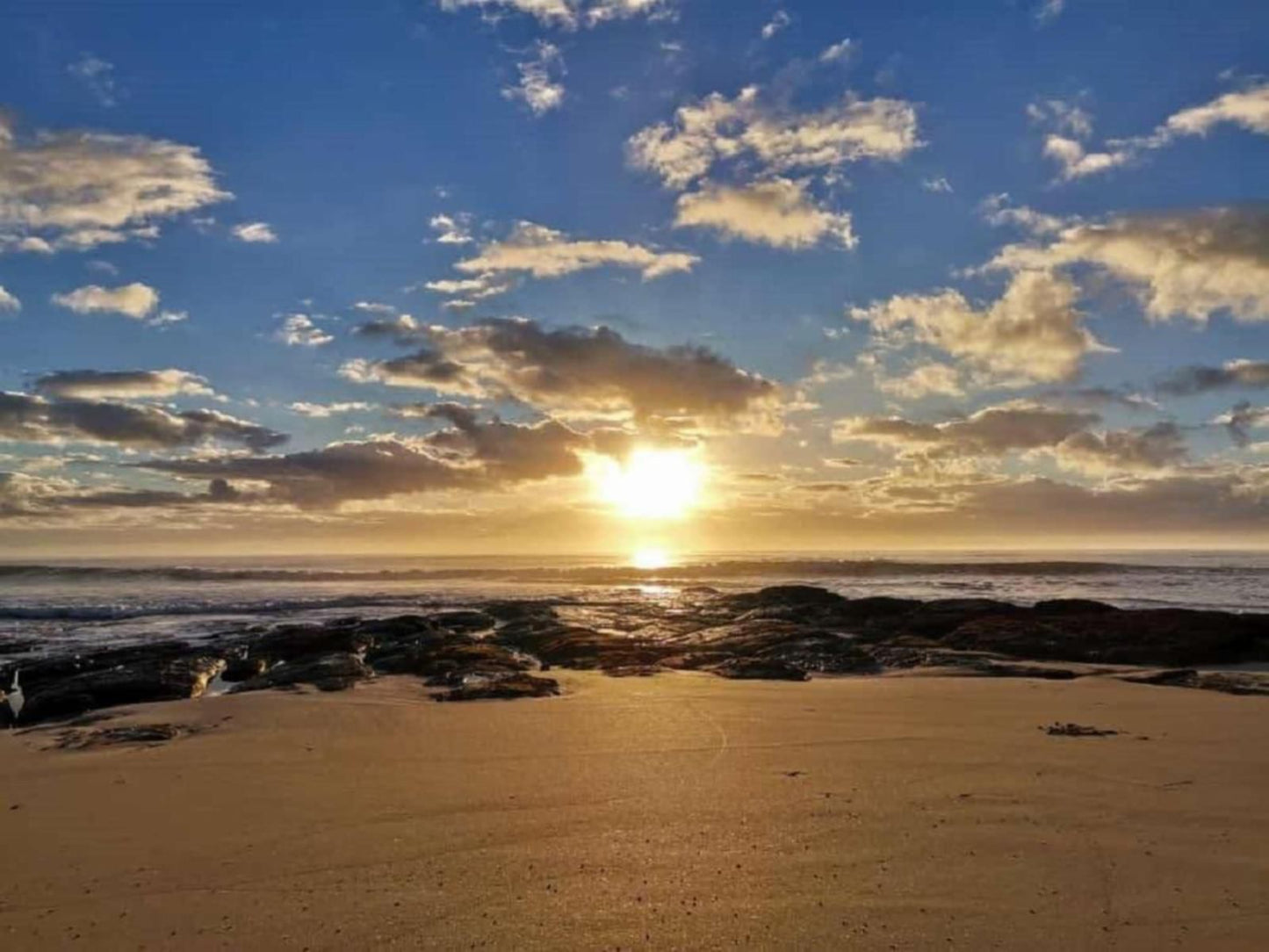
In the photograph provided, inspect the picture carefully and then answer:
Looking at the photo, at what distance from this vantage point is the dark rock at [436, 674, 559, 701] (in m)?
13.8

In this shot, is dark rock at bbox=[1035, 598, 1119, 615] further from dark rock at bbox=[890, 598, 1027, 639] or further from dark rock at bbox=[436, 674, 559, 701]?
dark rock at bbox=[436, 674, 559, 701]

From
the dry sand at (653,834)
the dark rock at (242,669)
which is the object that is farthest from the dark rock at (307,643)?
the dry sand at (653,834)

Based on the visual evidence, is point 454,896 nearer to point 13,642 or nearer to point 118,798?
point 118,798

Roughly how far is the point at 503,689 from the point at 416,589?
41171 mm

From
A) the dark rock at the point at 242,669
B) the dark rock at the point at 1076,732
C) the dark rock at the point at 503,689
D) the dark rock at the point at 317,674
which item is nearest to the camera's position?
the dark rock at the point at 1076,732

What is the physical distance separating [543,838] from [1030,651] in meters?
14.6

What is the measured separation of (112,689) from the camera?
14.4 metres

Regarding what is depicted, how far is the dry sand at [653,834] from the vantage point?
5.25m

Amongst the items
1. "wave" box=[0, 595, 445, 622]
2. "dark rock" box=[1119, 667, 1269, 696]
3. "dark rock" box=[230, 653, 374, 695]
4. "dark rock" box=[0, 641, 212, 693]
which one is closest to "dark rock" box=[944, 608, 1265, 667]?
"dark rock" box=[1119, 667, 1269, 696]

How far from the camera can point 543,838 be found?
6.71 meters

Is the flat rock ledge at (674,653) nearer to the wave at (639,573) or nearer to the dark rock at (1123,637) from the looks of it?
the dark rock at (1123,637)

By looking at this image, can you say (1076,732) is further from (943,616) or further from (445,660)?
(943,616)

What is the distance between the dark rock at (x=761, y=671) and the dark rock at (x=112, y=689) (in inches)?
368

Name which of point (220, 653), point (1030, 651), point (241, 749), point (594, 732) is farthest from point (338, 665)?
point (1030, 651)
